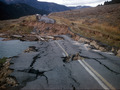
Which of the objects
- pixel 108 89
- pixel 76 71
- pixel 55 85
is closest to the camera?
pixel 108 89

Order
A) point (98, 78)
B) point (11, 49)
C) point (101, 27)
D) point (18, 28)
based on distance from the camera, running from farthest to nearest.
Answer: point (18, 28) < point (101, 27) < point (11, 49) < point (98, 78)

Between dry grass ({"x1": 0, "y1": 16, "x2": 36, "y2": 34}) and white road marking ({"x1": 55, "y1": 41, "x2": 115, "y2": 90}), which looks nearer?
white road marking ({"x1": 55, "y1": 41, "x2": 115, "y2": 90})

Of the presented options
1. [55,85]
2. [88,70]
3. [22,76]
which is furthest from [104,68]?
[22,76]

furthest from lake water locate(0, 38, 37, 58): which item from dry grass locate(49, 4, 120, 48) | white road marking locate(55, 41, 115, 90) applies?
dry grass locate(49, 4, 120, 48)

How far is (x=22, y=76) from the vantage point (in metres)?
4.33

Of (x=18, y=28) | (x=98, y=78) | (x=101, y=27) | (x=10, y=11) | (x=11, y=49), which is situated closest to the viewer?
(x=98, y=78)

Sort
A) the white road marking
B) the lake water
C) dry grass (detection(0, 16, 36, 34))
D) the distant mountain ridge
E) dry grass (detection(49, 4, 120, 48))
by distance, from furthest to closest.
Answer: the distant mountain ridge, dry grass (detection(0, 16, 36, 34)), dry grass (detection(49, 4, 120, 48)), the lake water, the white road marking

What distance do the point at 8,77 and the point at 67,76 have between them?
8.23 ft

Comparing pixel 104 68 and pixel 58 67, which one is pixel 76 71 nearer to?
pixel 58 67

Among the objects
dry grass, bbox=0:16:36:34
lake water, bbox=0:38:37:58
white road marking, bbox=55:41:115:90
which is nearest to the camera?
white road marking, bbox=55:41:115:90

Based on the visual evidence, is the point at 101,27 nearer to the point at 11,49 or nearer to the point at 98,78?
the point at 11,49

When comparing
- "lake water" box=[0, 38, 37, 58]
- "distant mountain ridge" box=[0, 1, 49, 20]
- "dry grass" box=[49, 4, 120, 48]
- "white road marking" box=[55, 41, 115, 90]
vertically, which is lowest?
"lake water" box=[0, 38, 37, 58]

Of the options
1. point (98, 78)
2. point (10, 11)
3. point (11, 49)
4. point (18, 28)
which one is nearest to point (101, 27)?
point (11, 49)

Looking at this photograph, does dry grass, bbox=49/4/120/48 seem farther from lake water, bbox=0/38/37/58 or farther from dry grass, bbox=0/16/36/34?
lake water, bbox=0/38/37/58
